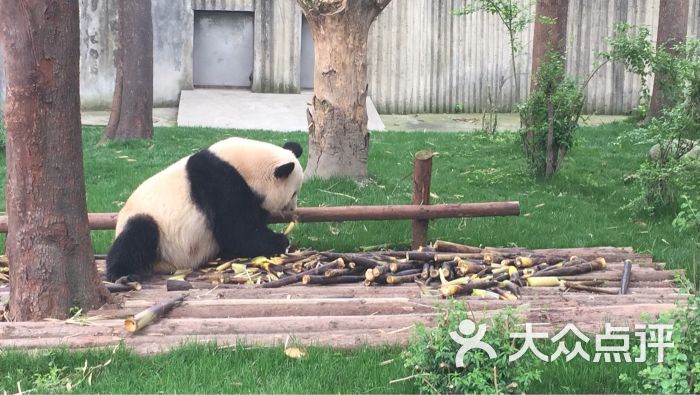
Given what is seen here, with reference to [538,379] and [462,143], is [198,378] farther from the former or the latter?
[462,143]

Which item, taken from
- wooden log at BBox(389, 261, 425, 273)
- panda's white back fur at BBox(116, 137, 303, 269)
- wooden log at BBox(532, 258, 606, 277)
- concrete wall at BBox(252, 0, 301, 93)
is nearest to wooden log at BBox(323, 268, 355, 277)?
wooden log at BBox(389, 261, 425, 273)

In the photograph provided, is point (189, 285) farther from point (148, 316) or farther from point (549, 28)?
point (549, 28)

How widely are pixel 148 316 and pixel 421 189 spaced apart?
8.99 feet

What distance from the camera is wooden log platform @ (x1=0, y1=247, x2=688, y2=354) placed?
401 cm

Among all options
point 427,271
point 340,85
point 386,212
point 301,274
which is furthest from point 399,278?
point 340,85

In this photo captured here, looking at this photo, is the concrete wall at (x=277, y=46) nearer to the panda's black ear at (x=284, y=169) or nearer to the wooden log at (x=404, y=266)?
the panda's black ear at (x=284, y=169)

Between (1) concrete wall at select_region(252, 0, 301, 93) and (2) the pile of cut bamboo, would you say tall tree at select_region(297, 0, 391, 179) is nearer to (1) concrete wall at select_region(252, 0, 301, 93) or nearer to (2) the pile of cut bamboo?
(2) the pile of cut bamboo

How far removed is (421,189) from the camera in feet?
20.7

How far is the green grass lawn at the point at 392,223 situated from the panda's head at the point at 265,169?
2.21 ft

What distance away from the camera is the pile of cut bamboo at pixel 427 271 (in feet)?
16.6

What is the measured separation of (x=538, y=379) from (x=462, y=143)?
821 centimetres

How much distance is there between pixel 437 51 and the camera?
53.0 ft

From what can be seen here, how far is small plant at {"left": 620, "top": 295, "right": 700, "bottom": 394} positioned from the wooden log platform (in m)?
0.51

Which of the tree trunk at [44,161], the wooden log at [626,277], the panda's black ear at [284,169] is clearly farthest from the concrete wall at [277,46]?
the tree trunk at [44,161]
